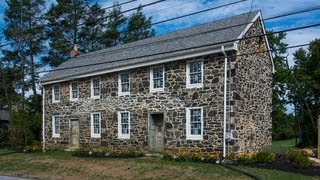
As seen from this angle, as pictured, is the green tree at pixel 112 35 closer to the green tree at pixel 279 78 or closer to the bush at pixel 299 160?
the green tree at pixel 279 78

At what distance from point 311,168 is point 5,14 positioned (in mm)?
38889

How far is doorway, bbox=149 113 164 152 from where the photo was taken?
79.0 ft

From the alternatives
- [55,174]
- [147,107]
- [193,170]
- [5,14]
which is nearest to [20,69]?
[5,14]

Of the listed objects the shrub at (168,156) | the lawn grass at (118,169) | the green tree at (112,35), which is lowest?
the lawn grass at (118,169)

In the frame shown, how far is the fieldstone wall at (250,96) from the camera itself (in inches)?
832

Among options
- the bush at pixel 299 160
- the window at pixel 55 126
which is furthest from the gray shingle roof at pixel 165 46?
the bush at pixel 299 160

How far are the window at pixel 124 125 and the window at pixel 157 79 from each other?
2.58 meters

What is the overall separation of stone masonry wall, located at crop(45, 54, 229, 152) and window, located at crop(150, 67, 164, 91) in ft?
0.99

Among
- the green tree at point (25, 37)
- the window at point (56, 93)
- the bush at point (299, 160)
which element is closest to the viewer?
the bush at point (299, 160)

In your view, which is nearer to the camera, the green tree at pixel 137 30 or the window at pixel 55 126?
the window at pixel 55 126

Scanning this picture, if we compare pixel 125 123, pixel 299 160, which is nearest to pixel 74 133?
pixel 125 123

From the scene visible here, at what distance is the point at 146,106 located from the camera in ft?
80.7

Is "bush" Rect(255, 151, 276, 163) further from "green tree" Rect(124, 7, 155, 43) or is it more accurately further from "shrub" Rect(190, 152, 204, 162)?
"green tree" Rect(124, 7, 155, 43)

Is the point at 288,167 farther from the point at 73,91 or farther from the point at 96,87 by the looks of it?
the point at 73,91
